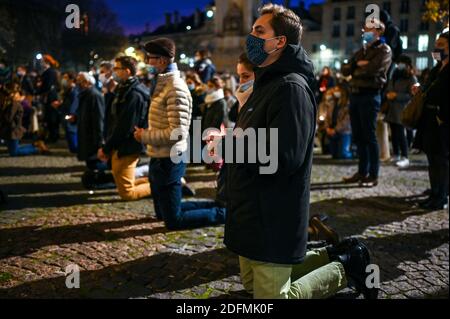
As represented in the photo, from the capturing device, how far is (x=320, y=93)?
15523 millimetres

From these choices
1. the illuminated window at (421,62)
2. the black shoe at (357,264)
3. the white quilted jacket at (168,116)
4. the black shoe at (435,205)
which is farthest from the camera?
the illuminated window at (421,62)

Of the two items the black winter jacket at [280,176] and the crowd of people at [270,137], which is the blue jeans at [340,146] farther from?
the black winter jacket at [280,176]

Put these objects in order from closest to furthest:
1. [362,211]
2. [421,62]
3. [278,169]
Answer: [278,169], [362,211], [421,62]

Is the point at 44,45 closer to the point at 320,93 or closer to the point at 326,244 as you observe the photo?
the point at 320,93

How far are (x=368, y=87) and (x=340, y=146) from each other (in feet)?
14.7

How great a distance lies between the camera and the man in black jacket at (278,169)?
3.03 meters

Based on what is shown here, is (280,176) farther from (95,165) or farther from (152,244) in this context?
(95,165)

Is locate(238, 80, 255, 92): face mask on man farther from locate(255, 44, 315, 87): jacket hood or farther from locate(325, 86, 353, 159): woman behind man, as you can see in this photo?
locate(325, 86, 353, 159): woman behind man

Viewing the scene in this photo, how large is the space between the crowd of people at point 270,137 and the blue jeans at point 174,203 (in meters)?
0.02

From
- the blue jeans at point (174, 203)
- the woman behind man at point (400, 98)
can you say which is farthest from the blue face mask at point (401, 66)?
the blue jeans at point (174, 203)

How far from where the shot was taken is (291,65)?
3.22 metres

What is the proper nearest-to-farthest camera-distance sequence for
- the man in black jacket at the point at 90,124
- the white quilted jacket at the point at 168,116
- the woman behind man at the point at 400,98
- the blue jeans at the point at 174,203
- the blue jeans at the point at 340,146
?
the white quilted jacket at the point at 168,116, the blue jeans at the point at 174,203, the man in black jacket at the point at 90,124, the woman behind man at the point at 400,98, the blue jeans at the point at 340,146

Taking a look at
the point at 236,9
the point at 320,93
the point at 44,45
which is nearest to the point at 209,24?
the point at 236,9

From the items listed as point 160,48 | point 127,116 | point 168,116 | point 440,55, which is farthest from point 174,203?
point 440,55
